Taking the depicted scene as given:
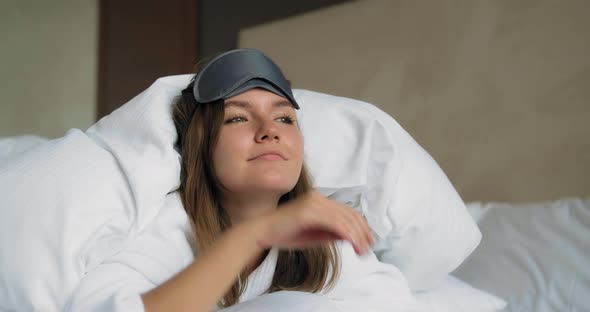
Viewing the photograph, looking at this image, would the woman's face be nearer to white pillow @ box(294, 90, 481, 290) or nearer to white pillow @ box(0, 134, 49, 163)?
white pillow @ box(294, 90, 481, 290)

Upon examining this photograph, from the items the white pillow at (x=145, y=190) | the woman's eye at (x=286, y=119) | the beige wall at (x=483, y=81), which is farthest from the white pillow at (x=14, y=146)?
the beige wall at (x=483, y=81)

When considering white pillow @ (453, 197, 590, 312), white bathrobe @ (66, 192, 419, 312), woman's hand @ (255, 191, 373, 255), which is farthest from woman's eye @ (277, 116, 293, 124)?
white pillow @ (453, 197, 590, 312)

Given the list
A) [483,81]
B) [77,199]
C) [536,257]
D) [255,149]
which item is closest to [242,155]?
[255,149]

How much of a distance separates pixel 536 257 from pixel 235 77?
2.51ft

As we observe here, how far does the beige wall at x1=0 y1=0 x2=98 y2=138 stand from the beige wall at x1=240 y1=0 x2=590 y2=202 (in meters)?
1.61

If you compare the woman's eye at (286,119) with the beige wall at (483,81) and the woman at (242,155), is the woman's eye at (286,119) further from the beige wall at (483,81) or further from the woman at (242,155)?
the beige wall at (483,81)

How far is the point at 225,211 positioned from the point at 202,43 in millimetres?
1823

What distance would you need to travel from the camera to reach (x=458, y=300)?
4.16 ft

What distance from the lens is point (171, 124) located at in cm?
110

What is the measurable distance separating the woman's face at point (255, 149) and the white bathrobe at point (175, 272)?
0.11 m

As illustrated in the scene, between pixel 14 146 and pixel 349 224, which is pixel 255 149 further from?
pixel 14 146

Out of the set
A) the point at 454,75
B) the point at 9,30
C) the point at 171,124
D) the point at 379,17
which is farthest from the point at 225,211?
the point at 9,30

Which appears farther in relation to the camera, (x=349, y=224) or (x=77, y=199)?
(x=77, y=199)

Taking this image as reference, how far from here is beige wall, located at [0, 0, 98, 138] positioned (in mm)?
3094
